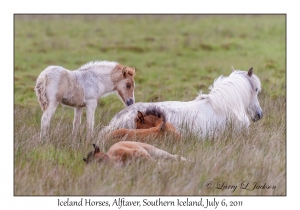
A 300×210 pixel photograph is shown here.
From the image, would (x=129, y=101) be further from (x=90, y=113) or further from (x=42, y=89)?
(x=42, y=89)

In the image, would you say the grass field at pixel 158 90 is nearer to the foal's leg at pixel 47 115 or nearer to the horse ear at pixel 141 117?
the foal's leg at pixel 47 115

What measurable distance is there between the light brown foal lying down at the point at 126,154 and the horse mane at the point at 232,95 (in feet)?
7.45

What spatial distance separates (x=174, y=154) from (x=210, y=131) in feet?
5.04

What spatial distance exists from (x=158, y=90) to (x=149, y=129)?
674 centimetres

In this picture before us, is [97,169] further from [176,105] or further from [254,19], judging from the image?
[254,19]

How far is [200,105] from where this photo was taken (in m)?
9.95

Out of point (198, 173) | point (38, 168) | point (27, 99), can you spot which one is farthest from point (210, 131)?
point (27, 99)

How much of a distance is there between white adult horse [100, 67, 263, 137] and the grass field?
1.28 feet

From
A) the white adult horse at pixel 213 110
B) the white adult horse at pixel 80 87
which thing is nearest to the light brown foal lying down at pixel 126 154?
the white adult horse at pixel 213 110

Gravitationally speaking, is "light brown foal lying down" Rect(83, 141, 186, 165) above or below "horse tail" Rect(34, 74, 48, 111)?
below

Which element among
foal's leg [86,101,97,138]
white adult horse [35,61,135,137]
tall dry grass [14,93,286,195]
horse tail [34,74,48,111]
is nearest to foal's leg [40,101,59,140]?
white adult horse [35,61,135,137]

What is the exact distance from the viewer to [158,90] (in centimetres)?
1559

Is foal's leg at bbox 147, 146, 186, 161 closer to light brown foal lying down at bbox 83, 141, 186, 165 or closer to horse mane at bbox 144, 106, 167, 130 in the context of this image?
light brown foal lying down at bbox 83, 141, 186, 165

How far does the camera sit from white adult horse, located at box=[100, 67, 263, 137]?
962cm
